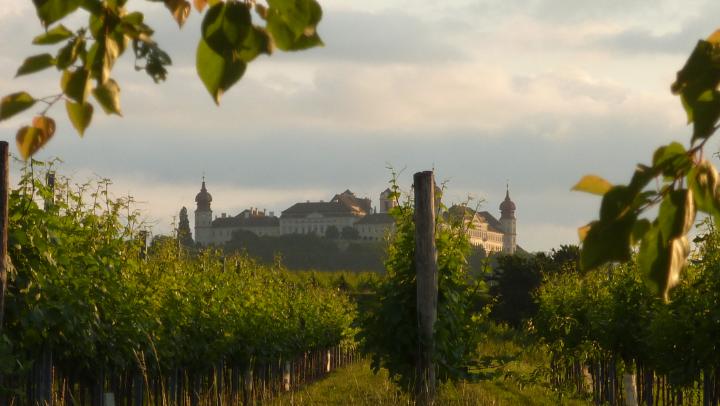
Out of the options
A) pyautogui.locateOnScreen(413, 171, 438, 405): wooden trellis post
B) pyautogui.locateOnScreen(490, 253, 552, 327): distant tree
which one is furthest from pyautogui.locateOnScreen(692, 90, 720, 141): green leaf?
pyautogui.locateOnScreen(490, 253, 552, 327): distant tree

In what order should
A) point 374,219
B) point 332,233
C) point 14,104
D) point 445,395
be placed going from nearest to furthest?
point 14,104
point 445,395
point 332,233
point 374,219

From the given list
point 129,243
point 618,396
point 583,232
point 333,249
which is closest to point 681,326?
point 618,396

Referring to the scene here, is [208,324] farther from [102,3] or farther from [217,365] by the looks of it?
[102,3]

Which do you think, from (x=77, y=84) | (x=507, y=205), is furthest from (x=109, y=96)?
(x=507, y=205)

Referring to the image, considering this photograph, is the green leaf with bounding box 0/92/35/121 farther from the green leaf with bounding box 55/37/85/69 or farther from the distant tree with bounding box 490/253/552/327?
the distant tree with bounding box 490/253/552/327

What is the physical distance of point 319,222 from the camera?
159875mm

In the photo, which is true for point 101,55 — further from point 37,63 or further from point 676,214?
point 676,214

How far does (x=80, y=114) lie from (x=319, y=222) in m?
158

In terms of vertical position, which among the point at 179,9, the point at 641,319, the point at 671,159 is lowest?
the point at 641,319

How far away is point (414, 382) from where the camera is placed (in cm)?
988

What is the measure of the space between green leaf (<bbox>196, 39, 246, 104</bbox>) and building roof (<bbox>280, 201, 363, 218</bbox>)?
516 feet

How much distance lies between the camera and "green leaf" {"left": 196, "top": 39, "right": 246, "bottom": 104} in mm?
1353

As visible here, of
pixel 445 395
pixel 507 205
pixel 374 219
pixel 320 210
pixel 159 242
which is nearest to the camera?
pixel 445 395

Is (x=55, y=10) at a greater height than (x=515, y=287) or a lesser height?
greater
